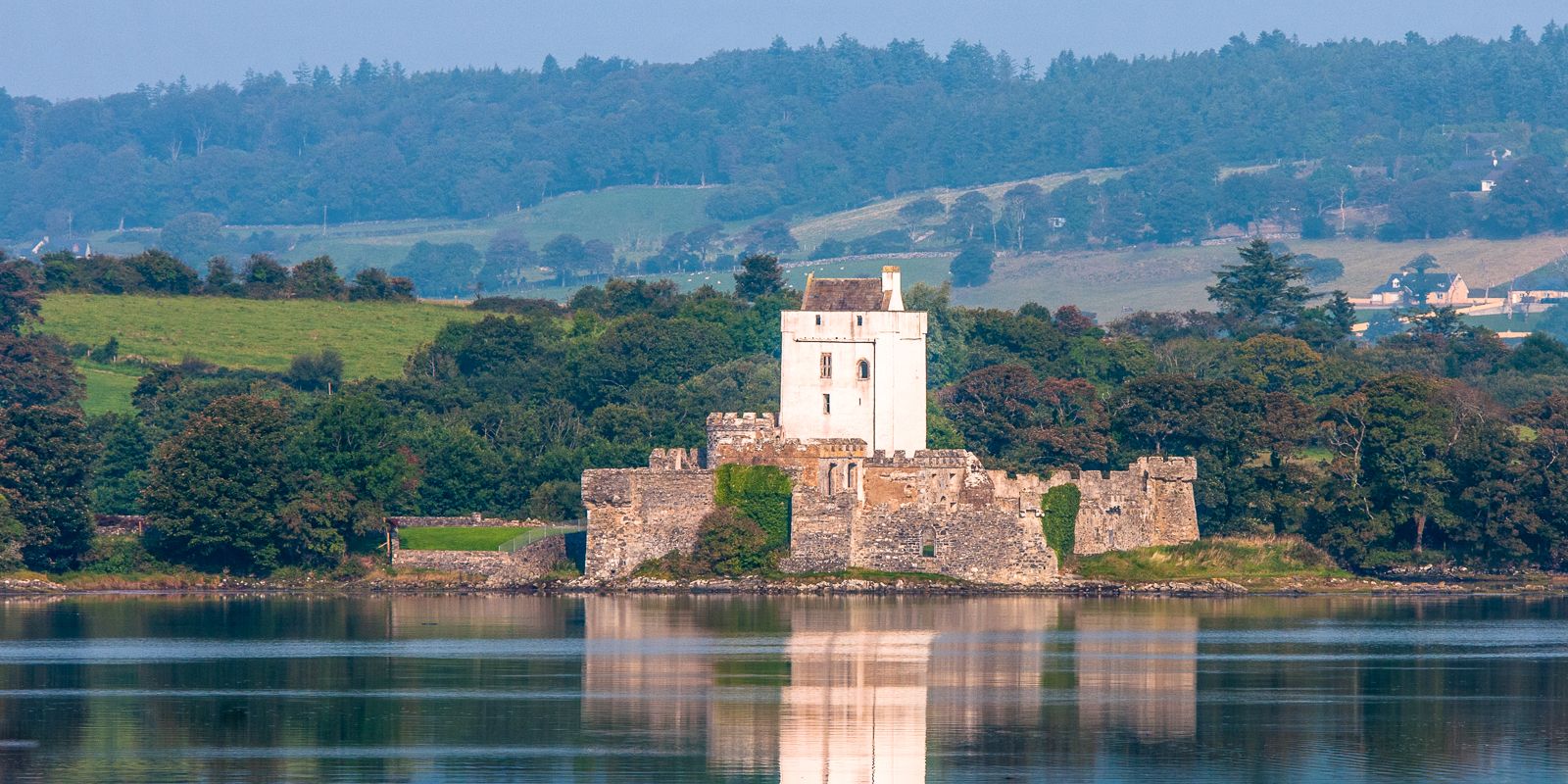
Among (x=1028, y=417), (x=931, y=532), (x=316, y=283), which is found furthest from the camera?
(x=316, y=283)

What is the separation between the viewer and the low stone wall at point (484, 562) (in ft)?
202

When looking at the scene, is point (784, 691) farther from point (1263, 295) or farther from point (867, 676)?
point (1263, 295)

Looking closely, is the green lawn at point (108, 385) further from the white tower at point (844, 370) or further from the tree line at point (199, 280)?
the white tower at point (844, 370)

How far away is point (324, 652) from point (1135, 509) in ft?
76.0

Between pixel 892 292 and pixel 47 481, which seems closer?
pixel 47 481

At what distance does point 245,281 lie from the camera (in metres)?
108

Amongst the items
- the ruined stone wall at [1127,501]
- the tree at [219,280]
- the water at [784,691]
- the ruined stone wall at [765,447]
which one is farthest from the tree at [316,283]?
the ruined stone wall at [1127,501]

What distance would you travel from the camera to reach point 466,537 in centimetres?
6319

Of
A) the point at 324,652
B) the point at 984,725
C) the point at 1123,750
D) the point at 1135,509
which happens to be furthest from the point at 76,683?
the point at 1135,509

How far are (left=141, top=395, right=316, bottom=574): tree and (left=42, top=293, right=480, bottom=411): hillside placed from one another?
25.1m

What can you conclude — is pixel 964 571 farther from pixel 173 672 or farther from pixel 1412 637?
pixel 173 672

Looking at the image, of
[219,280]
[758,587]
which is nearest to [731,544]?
[758,587]

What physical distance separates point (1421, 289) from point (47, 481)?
145 metres

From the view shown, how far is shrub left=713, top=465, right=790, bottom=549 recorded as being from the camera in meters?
60.9
